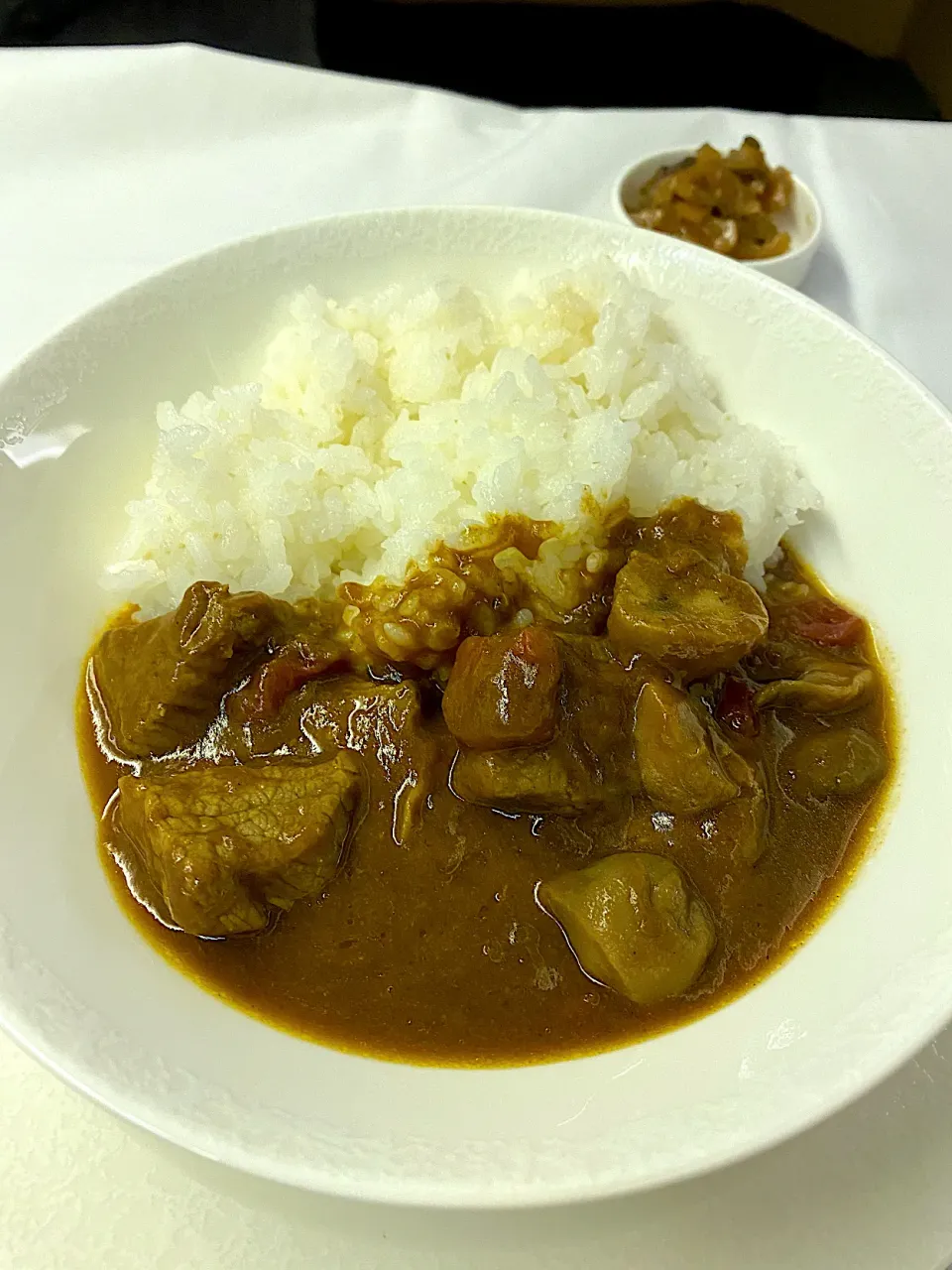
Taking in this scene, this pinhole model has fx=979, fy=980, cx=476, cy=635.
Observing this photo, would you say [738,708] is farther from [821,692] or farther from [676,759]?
[676,759]

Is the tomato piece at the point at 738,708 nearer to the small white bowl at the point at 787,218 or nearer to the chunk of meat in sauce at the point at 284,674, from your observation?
the chunk of meat in sauce at the point at 284,674

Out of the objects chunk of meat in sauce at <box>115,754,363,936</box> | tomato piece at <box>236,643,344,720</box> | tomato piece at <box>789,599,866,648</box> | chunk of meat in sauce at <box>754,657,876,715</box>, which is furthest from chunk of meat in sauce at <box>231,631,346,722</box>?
tomato piece at <box>789,599,866,648</box>

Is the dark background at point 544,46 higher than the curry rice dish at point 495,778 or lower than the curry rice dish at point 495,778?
higher

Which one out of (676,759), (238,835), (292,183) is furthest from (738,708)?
(292,183)

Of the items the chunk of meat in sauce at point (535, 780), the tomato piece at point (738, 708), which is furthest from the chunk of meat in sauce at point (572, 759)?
the tomato piece at point (738, 708)

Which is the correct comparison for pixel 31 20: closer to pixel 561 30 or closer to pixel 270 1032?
pixel 561 30

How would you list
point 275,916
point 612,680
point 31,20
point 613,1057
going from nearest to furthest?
point 613,1057, point 275,916, point 612,680, point 31,20

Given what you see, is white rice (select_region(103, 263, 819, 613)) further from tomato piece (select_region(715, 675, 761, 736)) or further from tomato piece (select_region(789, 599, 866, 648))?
tomato piece (select_region(715, 675, 761, 736))

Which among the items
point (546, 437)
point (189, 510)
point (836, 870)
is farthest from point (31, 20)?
point (836, 870)
